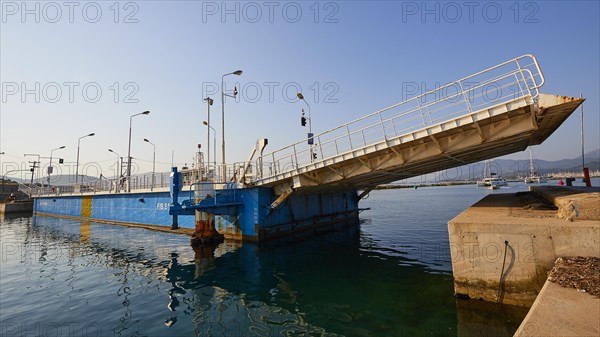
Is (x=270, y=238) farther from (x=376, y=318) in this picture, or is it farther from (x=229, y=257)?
(x=376, y=318)

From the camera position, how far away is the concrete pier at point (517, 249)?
7.70m

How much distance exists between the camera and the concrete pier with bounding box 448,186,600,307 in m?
7.70

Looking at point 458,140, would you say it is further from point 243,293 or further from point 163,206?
point 163,206

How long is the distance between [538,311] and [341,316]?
194 inches

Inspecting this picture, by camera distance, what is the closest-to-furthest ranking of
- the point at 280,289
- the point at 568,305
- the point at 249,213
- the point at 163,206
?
1. the point at 568,305
2. the point at 280,289
3. the point at 249,213
4. the point at 163,206

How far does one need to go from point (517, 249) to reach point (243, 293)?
899 cm

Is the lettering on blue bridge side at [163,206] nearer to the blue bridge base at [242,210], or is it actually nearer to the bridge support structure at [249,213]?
the blue bridge base at [242,210]

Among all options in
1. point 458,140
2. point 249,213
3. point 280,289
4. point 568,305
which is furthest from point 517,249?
point 249,213

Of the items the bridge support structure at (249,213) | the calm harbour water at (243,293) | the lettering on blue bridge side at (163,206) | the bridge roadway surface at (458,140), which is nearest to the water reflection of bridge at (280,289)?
the calm harbour water at (243,293)

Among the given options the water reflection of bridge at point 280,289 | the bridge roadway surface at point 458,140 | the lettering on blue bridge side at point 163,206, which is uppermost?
the bridge roadway surface at point 458,140

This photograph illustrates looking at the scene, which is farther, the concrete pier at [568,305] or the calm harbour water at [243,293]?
the calm harbour water at [243,293]

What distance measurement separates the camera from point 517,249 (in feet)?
27.1

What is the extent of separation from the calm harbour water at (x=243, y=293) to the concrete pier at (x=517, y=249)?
0.56 metres

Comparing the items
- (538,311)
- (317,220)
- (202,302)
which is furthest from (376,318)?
(317,220)
